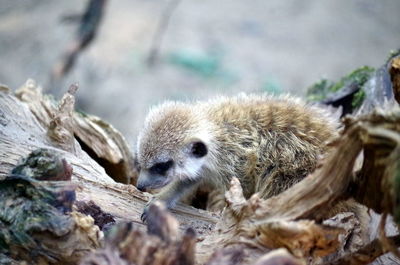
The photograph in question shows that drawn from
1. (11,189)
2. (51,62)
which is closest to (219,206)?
(11,189)

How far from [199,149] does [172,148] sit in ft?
0.66

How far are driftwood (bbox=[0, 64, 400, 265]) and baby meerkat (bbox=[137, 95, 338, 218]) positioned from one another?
32 centimetres

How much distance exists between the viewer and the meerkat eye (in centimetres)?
377

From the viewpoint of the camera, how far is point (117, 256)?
203 cm

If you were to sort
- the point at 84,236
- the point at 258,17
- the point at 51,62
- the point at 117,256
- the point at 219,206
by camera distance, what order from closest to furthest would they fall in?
the point at 117,256
the point at 84,236
the point at 219,206
the point at 51,62
the point at 258,17

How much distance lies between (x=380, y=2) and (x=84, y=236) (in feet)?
44.0

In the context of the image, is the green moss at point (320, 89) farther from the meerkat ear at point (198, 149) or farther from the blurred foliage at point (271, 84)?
the blurred foliage at point (271, 84)

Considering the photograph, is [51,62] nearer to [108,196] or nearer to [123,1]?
[123,1]

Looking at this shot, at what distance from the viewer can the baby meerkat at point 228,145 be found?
11.8ft

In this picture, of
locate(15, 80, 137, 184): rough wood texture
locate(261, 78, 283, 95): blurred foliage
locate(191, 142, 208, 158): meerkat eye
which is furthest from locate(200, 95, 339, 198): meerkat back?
locate(261, 78, 283, 95): blurred foliage

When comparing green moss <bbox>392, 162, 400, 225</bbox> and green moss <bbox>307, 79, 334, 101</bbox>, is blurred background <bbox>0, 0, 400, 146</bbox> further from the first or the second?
green moss <bbox>392, 162, 400, 225</bbox>

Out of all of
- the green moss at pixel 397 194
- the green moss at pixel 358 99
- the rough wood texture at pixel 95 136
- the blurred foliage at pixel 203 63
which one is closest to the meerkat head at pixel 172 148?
the rough wood texture at pixel 95 136

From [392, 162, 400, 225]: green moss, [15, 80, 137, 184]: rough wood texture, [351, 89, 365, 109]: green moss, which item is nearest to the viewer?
[392, 162, 400, 225]: green moss

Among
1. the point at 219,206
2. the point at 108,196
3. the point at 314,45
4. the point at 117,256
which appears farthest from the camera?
the point at 314,45
